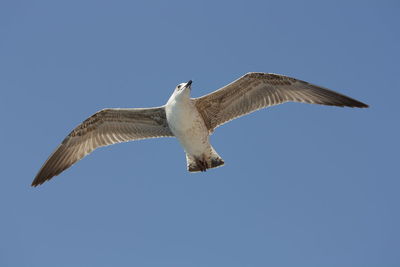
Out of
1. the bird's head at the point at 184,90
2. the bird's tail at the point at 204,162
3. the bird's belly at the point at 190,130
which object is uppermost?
the bird's head at the point at 184,90

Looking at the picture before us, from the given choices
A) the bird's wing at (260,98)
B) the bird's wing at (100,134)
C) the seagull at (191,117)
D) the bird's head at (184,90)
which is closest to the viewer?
the bird's head at (184,90)

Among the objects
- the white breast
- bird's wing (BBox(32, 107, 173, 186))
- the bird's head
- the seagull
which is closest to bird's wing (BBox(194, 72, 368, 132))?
the seagull

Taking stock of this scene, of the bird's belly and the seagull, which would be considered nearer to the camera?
the bird's belly

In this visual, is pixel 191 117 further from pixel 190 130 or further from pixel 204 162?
pixel 204 162

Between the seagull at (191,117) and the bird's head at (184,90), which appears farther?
the seagull at (191,117)

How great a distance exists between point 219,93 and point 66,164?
3.61 m

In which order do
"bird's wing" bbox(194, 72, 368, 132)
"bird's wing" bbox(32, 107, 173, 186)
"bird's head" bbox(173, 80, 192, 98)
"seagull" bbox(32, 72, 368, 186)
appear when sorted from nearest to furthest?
"bird's head" bbox(173, 80, 192, 98) < "seagull" bbox(32, 72, 368, 186) < "bird's wing" bbox(194, 72, 368, 132) < "bird's wing" bbox(32, 107, 173, 186)

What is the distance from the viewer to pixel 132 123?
12.3 metres

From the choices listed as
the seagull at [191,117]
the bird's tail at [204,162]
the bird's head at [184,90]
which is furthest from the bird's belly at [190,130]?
the bird's head at [184,90]

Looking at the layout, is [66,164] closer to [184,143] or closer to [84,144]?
[84,144]

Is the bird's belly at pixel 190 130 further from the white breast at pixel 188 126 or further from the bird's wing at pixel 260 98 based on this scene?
the bird's wing at pixel 260 98

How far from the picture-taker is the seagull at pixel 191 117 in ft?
37.4

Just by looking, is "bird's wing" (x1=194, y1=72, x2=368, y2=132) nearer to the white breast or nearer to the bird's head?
the white breast

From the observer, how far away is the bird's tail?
464 inches
